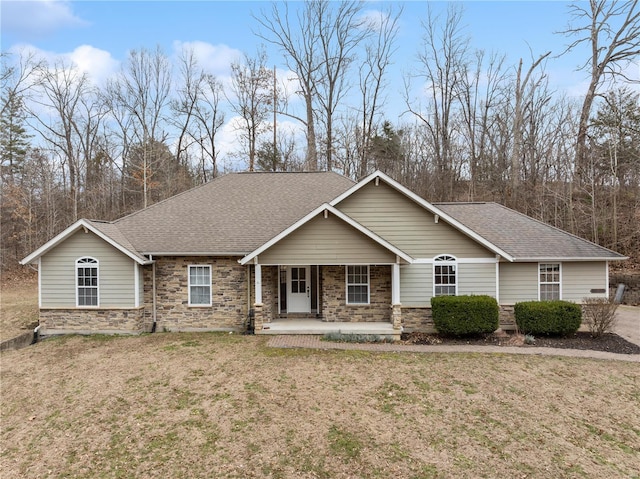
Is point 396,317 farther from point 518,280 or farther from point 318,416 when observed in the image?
point 318,416

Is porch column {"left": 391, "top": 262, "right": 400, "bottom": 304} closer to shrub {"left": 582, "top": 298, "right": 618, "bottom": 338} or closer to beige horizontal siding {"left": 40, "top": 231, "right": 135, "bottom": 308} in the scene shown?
shrub {"left": 582, "top": 298, "right": 618, "bottom": 338}

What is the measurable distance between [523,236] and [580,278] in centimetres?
235

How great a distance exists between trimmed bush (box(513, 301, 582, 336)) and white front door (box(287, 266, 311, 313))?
290 inches

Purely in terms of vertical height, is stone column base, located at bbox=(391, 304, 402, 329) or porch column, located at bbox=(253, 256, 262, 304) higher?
porch column, located at bbox=(253, 256, 262, 304)

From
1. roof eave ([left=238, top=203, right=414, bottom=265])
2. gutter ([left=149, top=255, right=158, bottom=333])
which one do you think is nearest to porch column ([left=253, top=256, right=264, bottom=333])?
roof eave ([left=238, top=203, right=414, bottom=265])

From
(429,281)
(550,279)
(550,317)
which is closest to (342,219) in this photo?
(429,281)

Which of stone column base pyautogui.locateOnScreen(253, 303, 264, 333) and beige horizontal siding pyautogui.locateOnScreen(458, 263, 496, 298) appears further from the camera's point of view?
beige horizontal siding pyautogui.locateOnScreen(458, 263, 496, 298)

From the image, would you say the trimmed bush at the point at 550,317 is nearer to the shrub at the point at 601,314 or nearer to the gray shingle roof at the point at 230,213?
the shrub at the point at 601,314

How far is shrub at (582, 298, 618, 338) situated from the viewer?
428 inches

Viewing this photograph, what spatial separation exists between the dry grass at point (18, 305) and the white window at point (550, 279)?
18.5 metres

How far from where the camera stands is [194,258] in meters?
12.6

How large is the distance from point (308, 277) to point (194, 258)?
4.27 metres

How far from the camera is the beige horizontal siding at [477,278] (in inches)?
472

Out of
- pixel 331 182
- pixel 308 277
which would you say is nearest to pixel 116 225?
pixel 308 277
